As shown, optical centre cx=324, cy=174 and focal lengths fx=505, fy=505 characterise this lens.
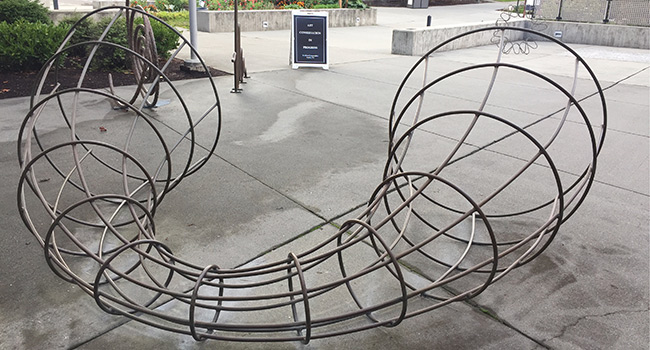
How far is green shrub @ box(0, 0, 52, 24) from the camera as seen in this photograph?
8.99 metres

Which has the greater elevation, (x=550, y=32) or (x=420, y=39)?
(x=550, y=32)

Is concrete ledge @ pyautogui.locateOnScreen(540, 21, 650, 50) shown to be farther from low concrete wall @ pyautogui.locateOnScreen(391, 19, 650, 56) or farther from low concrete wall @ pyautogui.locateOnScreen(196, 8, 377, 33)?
low concrete wall @ pyautogui.locateOnScreen(196, 8, 377, 33)

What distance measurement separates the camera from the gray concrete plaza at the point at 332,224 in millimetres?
2443

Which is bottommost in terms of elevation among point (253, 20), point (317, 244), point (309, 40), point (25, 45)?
point (317, 244)

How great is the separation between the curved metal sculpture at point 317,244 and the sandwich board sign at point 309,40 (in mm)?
3857

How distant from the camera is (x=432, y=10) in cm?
2517

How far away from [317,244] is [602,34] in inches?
624

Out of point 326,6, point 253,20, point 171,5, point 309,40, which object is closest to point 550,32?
point 326,6

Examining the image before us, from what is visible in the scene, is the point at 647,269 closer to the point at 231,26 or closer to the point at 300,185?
the point at 300,185

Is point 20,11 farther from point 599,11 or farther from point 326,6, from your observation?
point 599,11

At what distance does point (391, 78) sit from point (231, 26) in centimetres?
755

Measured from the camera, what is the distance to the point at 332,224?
3.55 meters

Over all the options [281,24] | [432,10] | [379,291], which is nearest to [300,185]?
[379,291]

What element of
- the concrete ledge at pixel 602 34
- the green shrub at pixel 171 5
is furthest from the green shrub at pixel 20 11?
the concrete ledge at pixel 602 34
